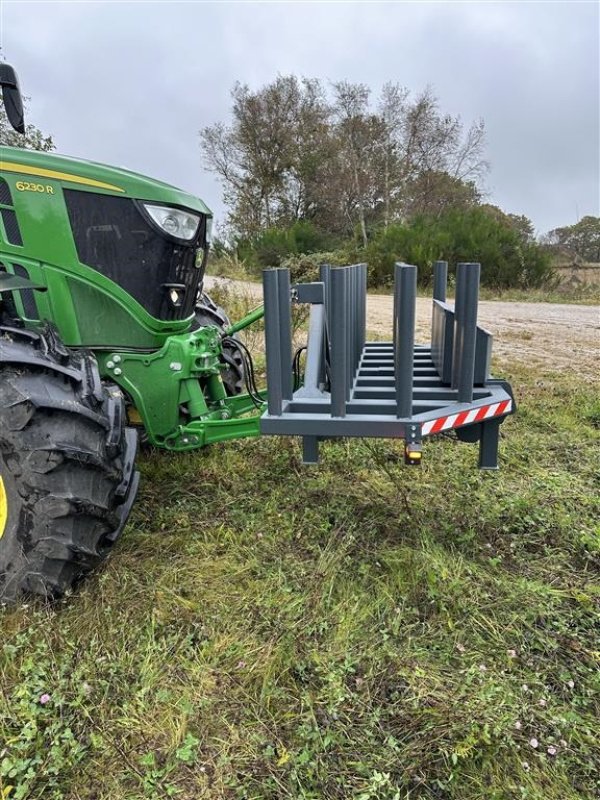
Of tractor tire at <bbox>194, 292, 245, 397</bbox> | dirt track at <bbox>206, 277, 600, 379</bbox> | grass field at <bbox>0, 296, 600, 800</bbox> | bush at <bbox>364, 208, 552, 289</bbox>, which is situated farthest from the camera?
bush at <bbox>364, 208, 552, 289</bbox>

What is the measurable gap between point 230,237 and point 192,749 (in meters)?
20.9

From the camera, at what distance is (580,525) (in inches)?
104

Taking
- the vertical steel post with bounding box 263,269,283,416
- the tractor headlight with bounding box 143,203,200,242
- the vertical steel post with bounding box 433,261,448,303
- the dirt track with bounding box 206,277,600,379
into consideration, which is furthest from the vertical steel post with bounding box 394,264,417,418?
the dirt track with bounding box 206,277,600,379

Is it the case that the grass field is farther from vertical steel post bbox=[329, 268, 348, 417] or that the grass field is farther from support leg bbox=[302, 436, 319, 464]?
vertical steel post bbox=[329, 268, 348, 417]

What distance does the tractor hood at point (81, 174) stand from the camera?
7.53 ft

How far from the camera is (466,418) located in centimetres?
209

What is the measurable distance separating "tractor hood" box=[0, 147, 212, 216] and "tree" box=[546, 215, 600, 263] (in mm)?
22361

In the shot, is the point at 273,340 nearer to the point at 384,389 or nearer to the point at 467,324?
the point at 384,389

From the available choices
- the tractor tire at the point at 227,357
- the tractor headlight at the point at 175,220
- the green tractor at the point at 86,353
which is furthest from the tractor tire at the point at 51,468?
the tractor tire at the point at 227,357

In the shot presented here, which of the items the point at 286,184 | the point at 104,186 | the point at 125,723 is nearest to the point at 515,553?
the point at 125,723

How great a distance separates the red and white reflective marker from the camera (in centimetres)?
205

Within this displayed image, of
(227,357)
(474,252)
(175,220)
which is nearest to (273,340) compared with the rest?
(175,220)

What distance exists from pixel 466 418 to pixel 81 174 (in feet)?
5.98

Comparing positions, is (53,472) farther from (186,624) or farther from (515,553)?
(515,553)
